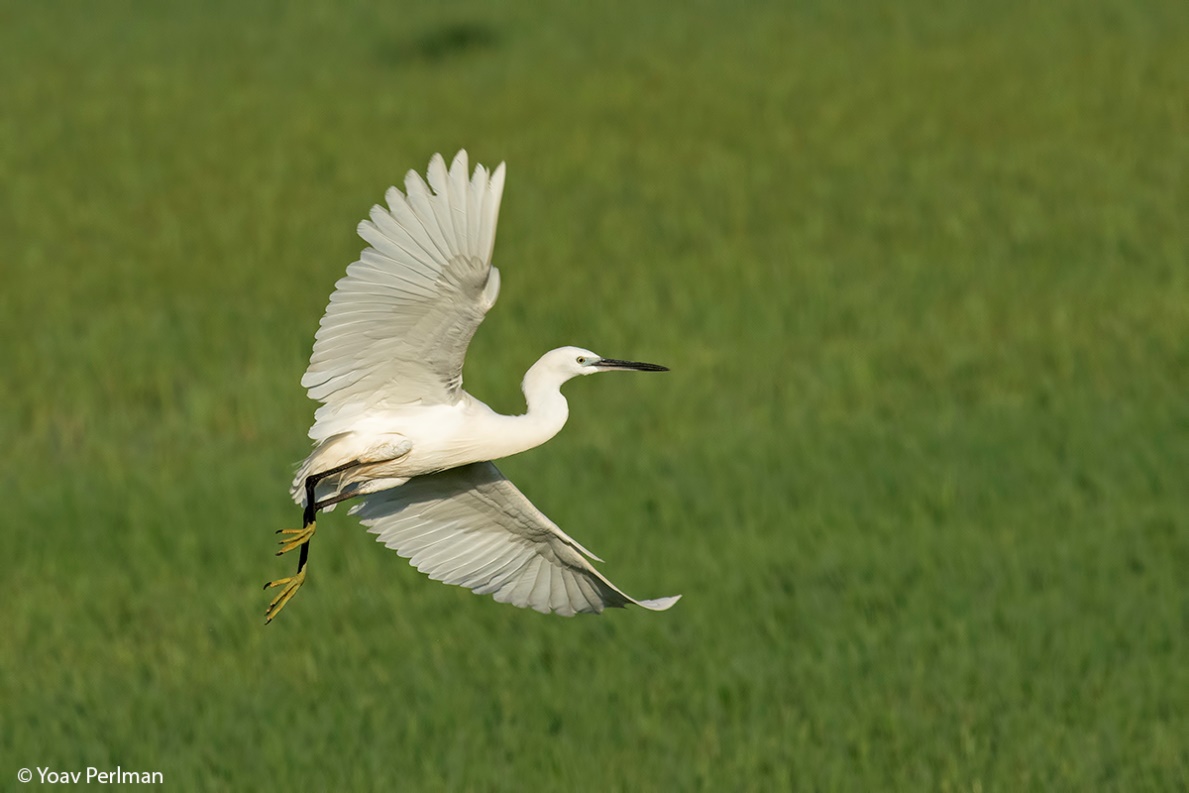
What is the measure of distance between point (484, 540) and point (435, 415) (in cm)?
85

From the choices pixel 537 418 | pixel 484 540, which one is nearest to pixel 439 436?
pixel 537 418

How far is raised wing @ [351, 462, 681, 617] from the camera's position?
18.7 ft

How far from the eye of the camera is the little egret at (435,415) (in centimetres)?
462

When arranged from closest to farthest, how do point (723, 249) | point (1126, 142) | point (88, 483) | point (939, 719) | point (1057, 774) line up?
point (1057, 774), point (939, 719), point (88, 483), point (723, 249), point (1126, 142)

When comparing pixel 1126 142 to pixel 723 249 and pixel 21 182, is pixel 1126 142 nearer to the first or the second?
pixel 723 249

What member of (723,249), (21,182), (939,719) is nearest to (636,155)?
(723,249)

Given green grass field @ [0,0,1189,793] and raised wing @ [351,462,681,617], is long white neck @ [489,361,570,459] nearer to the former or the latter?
raised wing @ [351,462,681,617]

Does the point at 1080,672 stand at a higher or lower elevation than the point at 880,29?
lower

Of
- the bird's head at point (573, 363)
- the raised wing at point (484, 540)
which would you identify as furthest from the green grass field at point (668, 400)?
the bird's head at point (573, 363)

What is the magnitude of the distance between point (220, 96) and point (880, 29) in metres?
8.31

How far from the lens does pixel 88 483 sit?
1045cm

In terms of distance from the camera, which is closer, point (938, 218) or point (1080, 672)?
point (1080, 672)

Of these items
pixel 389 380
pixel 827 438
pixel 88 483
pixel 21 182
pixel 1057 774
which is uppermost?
pixel 21 182

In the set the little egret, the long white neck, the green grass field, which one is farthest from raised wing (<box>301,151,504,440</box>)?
the green grass field
